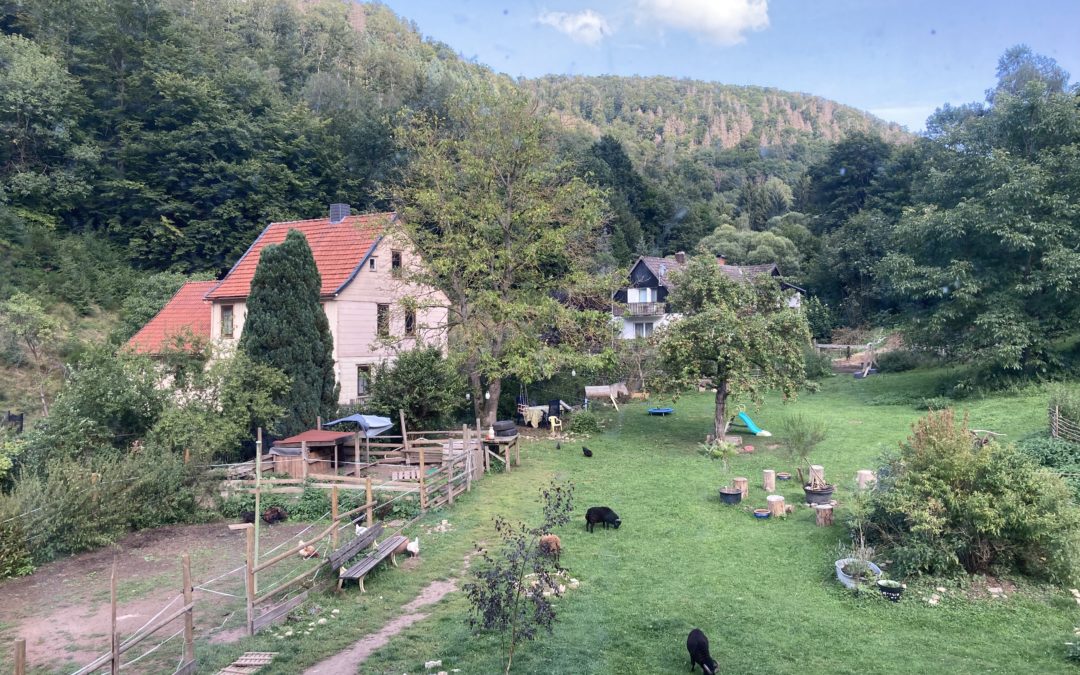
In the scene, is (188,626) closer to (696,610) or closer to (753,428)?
(696,610)

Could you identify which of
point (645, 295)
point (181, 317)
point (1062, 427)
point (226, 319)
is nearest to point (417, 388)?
point (226, 319)

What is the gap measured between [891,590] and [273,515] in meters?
12.5

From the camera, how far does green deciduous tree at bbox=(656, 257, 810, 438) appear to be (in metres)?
21.0

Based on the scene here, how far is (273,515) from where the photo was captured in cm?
1470

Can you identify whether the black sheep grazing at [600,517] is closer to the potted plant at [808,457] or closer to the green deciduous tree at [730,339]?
the potted plant at [808,457]

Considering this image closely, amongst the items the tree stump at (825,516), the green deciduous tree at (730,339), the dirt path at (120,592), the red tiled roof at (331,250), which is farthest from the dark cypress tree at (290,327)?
the tree stump at (825,516)

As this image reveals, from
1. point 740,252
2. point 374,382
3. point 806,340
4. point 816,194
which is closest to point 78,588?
point 374,382

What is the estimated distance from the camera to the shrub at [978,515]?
1009cm

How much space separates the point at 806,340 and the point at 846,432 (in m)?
4.23

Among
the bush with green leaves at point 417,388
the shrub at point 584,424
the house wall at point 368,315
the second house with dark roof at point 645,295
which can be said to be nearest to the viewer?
the bush with green leaves at point 417,388

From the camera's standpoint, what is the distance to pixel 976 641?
837 centimetres

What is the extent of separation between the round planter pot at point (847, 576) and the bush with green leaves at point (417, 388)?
1455 centimetres

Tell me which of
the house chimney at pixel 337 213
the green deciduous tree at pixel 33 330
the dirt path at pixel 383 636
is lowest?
the dirt path at pixel 383 636

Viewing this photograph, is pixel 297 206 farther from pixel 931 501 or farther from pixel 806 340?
pixel 931 501
